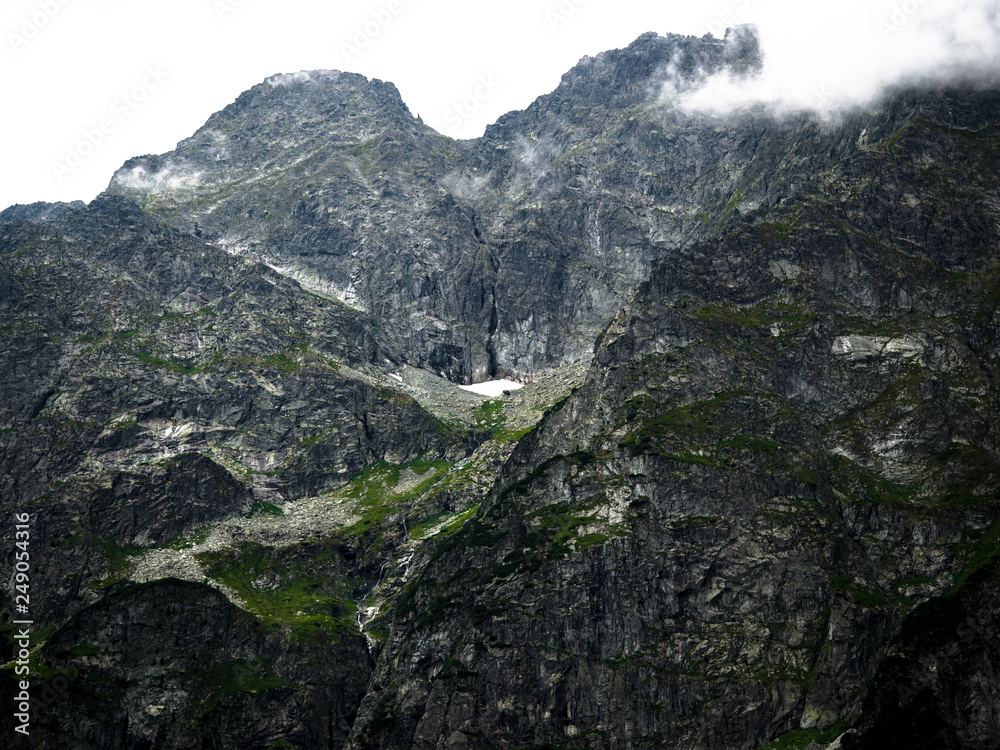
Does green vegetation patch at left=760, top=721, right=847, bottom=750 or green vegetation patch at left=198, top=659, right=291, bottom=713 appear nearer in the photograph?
green vegetation patch at left=760, top=721, right=847, bottom=750

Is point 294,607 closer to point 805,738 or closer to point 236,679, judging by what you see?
point 236,679

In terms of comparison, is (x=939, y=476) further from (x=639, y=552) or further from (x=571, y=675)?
(x=571, y=675)

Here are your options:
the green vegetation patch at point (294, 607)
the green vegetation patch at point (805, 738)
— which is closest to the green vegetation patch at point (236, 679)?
the green vegetation patch at point (294, 607)

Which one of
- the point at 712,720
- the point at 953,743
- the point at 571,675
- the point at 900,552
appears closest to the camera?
the point at 953,743

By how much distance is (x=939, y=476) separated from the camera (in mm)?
164500

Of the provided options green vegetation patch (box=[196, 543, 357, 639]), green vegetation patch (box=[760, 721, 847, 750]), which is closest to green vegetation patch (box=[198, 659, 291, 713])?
green vegetation patch (box=[196, 543, 357, 639])

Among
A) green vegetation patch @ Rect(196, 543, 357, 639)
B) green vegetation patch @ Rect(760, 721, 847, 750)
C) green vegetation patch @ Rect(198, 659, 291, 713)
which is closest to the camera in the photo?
green vegetation patch @ Rect(760, 721, 847, 750)

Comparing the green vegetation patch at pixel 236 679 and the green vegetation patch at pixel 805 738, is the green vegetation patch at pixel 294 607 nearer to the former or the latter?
the green vegetation patch at pixel 236 679

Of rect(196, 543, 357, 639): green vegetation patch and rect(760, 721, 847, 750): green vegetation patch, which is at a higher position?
rect(196, 543, 357, 639): green vegetation patch

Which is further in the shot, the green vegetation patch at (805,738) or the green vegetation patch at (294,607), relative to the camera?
the green vegetation patch at (294,607)

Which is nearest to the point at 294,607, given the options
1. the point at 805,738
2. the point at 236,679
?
the point at 236,679

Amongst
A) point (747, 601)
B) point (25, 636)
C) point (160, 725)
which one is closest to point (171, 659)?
point (160, 725)

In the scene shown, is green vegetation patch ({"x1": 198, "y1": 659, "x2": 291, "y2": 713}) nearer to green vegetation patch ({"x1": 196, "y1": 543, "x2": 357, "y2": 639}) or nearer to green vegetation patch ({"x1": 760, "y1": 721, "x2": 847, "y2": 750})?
green vegetation patch ({"x1": 196, "y1": 543, "x2": 357, "y2": 639})

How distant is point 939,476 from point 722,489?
4098 centimetres
